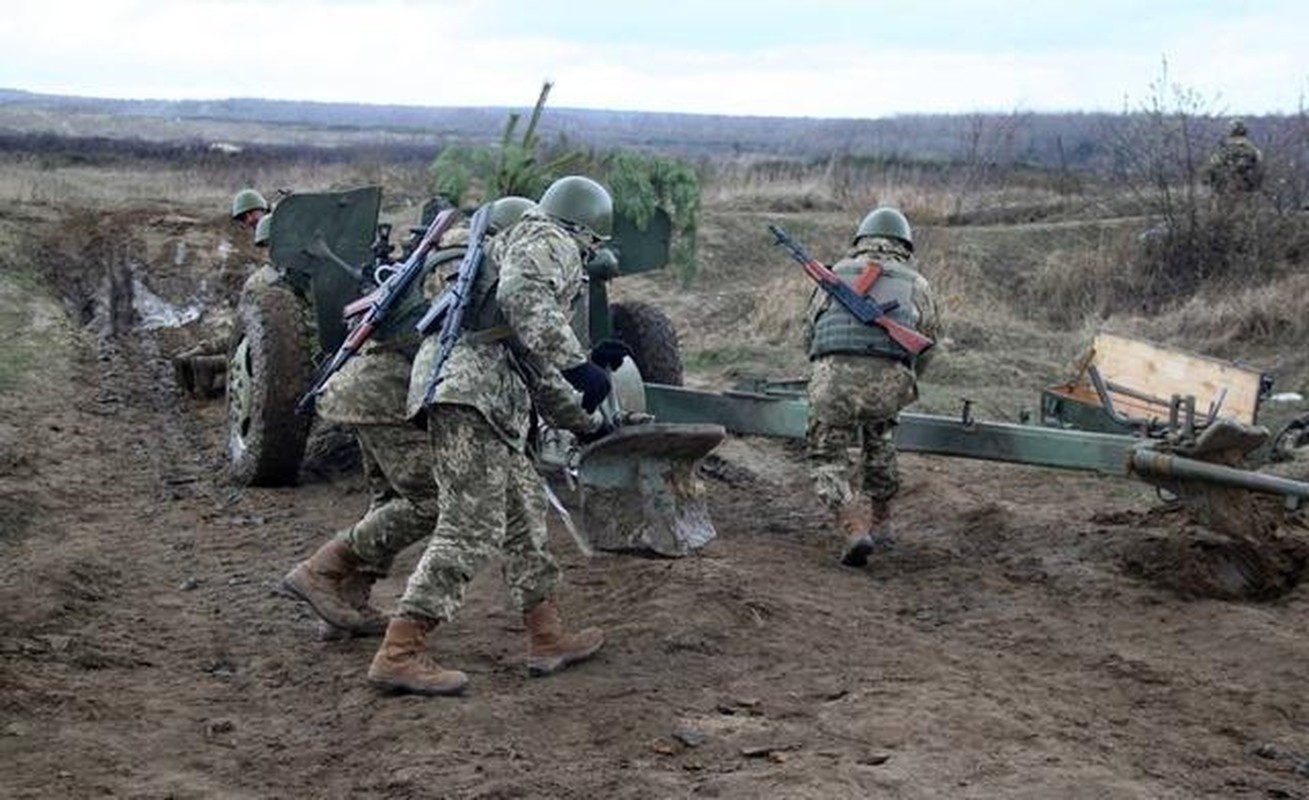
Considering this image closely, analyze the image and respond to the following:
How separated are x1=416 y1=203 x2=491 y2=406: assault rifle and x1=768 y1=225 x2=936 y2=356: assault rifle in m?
2.40

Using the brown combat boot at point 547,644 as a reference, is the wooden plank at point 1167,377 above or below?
above

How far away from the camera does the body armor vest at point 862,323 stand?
769 centimetres

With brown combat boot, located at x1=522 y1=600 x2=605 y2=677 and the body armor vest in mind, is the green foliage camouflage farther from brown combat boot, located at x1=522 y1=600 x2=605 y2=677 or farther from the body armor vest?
brown combat boot, located at x1=522 y1=600 x2=605 y2=677

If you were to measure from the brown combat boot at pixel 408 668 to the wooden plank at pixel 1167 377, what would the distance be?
4.92m

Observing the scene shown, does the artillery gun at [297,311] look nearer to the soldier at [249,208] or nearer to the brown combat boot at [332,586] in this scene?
the soldier at [249,208]

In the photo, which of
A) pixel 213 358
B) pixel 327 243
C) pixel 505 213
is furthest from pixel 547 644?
pixel 213 358

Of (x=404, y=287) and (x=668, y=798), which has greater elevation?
(x=404, y=287)

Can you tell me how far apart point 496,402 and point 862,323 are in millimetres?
2646

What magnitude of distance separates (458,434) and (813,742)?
155 centimetres

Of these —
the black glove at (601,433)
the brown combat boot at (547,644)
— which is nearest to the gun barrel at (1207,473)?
the black glove at (601,433)

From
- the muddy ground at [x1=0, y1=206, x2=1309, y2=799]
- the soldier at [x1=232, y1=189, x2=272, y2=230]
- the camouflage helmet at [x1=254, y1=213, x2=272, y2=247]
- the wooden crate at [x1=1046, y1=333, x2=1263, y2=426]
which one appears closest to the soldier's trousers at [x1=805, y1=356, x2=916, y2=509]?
the muddy ground at [x1=0, y1=206, x2=1309, y2=799]

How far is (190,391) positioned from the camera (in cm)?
1186

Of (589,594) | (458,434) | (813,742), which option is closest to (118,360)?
(589,594)

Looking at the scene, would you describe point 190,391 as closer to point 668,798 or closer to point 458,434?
point 458,434
